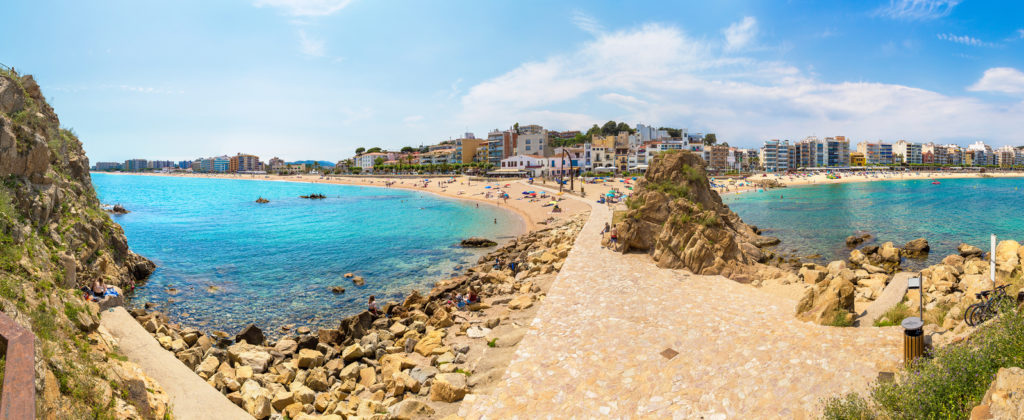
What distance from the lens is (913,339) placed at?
25.3 ft

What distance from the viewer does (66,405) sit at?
6246mm

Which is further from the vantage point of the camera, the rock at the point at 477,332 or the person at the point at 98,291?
the person at the point at 98,291

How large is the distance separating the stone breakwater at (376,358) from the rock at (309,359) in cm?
3

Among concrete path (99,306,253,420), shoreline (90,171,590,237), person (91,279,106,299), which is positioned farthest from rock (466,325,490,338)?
shoreline (90,171,590,237)

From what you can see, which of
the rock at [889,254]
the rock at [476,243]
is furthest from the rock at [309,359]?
the rock at [889,254]

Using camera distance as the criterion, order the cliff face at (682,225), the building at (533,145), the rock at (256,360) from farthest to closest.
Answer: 1. the building at (533,145)
2. the cliff face at (682,225)
3. the rock at (256,360)

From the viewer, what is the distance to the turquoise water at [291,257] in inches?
750

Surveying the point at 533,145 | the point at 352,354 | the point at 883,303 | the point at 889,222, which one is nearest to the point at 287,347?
the point at 352,354

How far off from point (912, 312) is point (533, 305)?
9.33 metres

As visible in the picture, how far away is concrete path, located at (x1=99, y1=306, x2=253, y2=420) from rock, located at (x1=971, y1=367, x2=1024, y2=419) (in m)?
11.0

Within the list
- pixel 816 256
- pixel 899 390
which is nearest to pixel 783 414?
pixel 899 390

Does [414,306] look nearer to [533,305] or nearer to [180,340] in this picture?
[533,305]

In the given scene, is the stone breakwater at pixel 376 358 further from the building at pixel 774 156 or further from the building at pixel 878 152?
the building at pixel 878 152

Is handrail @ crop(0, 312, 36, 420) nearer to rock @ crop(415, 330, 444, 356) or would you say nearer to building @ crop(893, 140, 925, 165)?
rock @ crop(415, 330, 444, 356)
